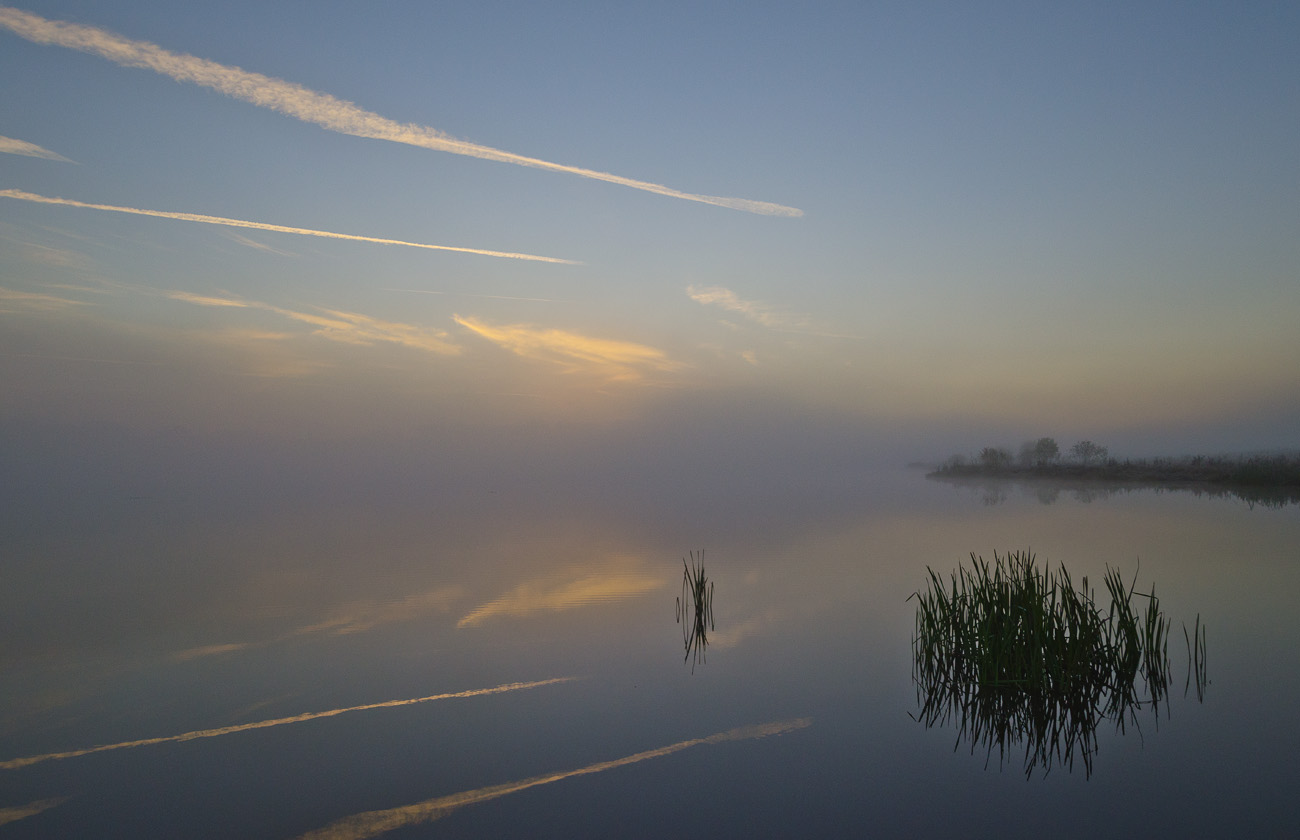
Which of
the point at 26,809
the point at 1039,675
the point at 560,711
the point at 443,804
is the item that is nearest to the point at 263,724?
the point at 26,809

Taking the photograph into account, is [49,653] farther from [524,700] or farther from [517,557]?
[517,557]

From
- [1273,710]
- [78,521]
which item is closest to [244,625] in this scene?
[1273,710]

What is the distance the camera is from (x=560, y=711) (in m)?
7.14

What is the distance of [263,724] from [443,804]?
2660 millimetres

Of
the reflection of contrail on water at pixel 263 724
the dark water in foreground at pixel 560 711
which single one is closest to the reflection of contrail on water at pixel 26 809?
the dark water in foreground at pixel 560 711

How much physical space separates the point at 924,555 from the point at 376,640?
44.9ft

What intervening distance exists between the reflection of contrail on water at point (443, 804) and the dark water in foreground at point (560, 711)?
0.07ft

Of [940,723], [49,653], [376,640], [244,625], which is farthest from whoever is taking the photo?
[244,625]

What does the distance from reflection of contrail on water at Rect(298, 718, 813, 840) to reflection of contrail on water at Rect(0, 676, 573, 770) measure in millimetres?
2264

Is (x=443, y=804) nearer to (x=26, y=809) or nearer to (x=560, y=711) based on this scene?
(x=560, y=711)

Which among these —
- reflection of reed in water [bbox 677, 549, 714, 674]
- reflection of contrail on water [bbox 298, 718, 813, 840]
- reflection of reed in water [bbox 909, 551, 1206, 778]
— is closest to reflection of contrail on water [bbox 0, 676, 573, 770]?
reflection of reed in water [bbox 677, 549, 714, 674]

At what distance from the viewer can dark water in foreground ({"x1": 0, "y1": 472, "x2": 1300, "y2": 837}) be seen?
5090 millimetres

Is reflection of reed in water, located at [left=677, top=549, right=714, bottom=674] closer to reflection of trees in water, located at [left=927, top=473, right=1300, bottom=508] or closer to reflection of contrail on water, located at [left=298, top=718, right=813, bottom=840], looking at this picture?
reflection of contrail on water, located at [left=298, top=718, right=813, bottom=840]

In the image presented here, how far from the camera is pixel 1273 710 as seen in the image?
22.5 ft
